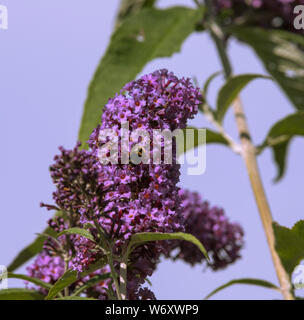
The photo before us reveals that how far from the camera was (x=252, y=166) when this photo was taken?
192 cm

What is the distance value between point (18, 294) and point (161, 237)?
510mm

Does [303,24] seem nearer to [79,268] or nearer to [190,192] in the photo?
[190,192]

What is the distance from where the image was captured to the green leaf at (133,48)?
1378 millimetres

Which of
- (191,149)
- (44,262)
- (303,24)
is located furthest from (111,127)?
(303,24)

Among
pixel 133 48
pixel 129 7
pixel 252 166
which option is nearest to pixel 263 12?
pixel 129 7

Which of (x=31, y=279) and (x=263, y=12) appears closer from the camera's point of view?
(x=31, y=279)

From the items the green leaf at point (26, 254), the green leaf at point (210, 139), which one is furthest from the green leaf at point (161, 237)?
the green leaf at point (210, 139)

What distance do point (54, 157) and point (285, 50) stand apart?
1571 millimetres

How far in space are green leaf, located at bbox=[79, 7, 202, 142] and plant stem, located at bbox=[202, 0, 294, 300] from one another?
32 cm

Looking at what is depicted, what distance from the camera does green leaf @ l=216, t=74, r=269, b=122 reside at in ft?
6.02

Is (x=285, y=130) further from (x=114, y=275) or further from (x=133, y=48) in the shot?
(x=114, y=275)

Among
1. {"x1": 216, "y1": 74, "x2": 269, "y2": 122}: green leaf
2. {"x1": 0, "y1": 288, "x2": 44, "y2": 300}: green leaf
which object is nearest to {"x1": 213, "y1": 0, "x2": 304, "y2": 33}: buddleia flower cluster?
{"x1": 216, "y1": 74, "x2": 269, "y2": 122}: green leaf

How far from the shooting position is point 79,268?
3.40 ft

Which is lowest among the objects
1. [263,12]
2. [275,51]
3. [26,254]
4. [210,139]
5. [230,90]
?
[26,254]
